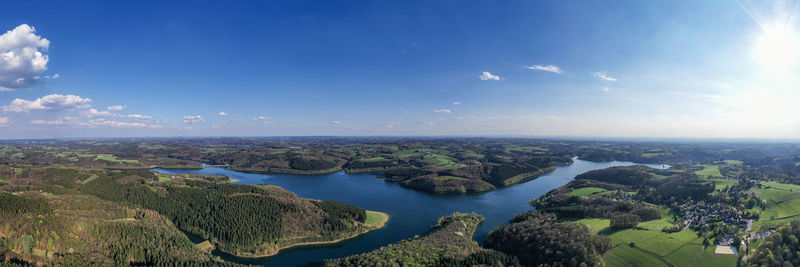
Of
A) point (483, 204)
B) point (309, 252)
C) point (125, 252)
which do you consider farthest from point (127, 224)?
point (483, 204)

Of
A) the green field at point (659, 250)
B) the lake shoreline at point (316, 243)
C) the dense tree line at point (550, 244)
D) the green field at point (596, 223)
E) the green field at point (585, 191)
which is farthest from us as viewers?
the green field at point (585, 191)

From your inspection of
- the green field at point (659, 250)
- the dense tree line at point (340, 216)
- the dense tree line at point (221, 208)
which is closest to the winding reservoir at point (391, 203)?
the dense tree line at point (340, 216)

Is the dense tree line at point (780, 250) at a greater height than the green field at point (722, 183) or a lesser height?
lesser

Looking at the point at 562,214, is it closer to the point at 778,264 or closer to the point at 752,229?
the point at 752,229

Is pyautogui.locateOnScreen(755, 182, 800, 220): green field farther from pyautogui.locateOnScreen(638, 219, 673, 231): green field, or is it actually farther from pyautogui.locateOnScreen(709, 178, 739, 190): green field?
pyautogui.locateOnScreen(638, 219, 673, 231): green field

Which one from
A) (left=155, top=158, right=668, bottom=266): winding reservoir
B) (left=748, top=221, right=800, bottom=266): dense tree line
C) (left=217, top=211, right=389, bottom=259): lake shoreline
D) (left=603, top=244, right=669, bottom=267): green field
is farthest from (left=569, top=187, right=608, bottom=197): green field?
(left=217, top=211, right=389, bottom=259): lake shoreline

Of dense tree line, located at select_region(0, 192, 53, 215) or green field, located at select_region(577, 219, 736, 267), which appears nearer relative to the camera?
green field, located at select_region(577, 219, 736, 267)

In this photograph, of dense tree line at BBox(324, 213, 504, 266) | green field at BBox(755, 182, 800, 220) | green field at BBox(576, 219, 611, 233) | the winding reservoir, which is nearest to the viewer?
dense tree line at BBox(324, 213, 504, 266)

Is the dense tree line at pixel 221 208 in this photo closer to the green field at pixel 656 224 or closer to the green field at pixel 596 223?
the green field at pixel 596 223
